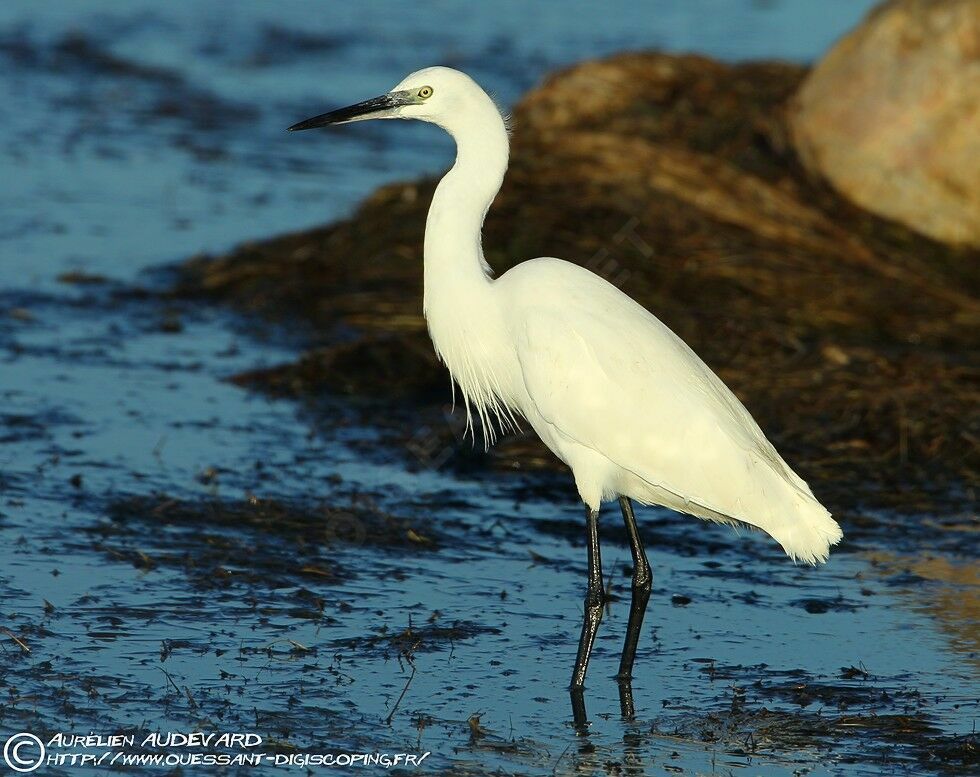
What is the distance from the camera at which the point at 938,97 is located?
939cm

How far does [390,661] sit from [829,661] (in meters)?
1.45

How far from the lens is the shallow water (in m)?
4.57

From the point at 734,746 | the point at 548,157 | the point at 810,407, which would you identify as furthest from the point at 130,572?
the point at 548,157

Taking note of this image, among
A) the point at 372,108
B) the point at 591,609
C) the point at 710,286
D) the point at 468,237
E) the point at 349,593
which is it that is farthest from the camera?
the point at 710,286

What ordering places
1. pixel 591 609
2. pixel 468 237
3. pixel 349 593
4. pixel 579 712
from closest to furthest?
pixel 579 712 → pixel 591 609 → pixel 468 237 → pixel 349 593

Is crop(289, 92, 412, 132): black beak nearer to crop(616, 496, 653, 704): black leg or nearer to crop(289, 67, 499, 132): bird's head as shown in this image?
crop(289, 67, 499, 132): bird's head

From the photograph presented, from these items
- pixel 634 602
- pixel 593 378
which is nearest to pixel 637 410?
pixel 593 378

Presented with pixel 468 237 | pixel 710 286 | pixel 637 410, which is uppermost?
pixel 468 237

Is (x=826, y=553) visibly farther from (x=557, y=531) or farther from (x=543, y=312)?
(x=557, y=531)

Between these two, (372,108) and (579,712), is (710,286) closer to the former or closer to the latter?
(372,108)

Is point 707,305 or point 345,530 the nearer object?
point 345,530

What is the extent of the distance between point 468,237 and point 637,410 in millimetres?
808

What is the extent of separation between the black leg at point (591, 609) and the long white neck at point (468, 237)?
27.8 inches

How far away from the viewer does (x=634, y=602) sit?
5375mm
